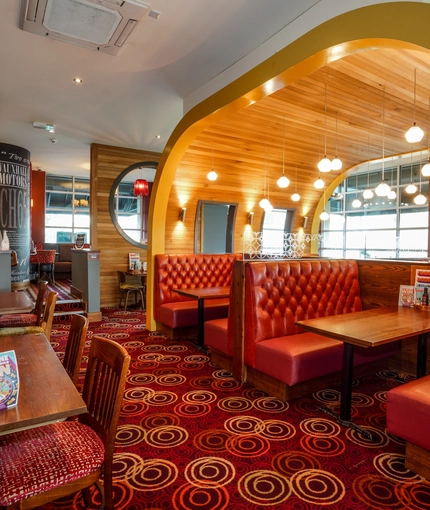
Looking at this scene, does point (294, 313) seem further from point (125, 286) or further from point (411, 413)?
point (125, 286)

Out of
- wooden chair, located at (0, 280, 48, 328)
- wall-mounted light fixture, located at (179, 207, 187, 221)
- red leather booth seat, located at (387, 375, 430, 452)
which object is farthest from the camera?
wall-mounted light fixture, located at (179, 207, 187, 221)

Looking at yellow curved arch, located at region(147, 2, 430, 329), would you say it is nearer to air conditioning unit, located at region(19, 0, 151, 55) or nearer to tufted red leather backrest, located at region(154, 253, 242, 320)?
air conditioning unit, located at region(19, 0, 151, 55)

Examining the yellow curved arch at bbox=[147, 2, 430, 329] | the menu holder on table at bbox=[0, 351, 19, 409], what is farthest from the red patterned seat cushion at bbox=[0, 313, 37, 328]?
the yellow curved arch at bbox=[147, 2, 430, 329]

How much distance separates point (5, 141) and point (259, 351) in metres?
7.81

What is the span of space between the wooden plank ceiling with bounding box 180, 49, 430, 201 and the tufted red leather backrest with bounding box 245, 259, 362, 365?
2.50m

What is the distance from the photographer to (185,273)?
19.3 feet

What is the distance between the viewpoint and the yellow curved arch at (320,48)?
2.39 meters

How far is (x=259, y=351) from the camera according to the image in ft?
10.9

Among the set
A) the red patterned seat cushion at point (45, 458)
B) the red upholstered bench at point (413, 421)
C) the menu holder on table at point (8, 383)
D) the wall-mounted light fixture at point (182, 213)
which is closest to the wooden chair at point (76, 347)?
the red patterned seat cushion at point (45, 458)

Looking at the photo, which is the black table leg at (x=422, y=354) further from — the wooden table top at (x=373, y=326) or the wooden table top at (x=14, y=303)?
the wooden table top at (x=14, y=303)

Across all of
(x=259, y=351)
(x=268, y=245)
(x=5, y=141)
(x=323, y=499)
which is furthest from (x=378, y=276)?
(x=5, y=141)

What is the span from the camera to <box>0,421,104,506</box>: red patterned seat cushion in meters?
1.35

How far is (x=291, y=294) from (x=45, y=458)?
2.66m

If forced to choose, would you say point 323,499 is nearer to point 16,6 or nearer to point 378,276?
point 378,276
